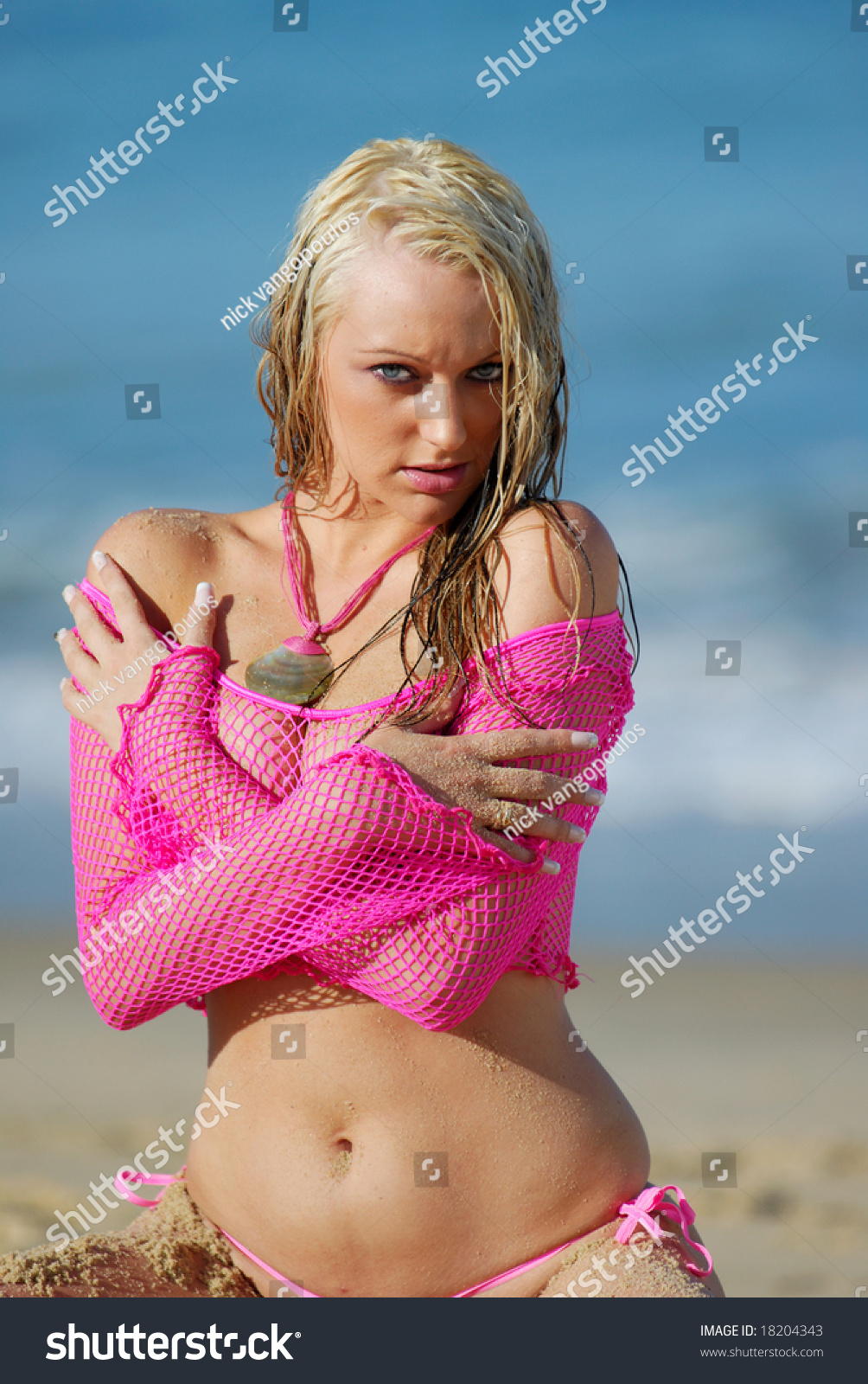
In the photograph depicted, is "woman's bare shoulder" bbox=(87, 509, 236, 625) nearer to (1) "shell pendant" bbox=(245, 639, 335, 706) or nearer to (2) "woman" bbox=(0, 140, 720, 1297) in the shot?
(2) "woman" bbox=(0, 140, 720, 1297)

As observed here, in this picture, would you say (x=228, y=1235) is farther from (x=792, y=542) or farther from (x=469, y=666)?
(x=792, y=542)

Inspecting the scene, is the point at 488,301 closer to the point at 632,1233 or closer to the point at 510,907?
the point at 510,907

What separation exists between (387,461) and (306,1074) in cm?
132

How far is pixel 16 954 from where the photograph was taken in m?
11.4

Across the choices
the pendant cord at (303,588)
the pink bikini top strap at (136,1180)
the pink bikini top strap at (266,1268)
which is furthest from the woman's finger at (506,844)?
the pink bikini top strap at (136,1180)

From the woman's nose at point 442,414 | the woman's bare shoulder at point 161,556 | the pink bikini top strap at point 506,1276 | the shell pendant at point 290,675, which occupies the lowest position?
the pink bikini top strap at point 506,1276

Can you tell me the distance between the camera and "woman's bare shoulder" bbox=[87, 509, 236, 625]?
3.14 metres

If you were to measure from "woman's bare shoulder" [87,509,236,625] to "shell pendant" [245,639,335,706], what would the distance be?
25cm

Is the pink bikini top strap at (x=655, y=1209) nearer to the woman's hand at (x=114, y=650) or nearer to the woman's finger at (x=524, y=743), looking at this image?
the woman's finger at (x=524, y=743)

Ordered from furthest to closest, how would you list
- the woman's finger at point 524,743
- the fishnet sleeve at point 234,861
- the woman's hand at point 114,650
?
the woman's hand at point 114,650 → the woman's finger at point 524,743 → the fishnet sleeve at point 234,861

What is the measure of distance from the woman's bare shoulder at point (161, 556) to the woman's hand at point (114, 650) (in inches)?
1.5

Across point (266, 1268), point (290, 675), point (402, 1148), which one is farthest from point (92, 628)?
point (266, 1268)

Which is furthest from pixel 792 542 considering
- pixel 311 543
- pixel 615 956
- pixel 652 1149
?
pixel 311 543

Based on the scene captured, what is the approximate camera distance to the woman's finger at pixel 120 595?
3037mm
